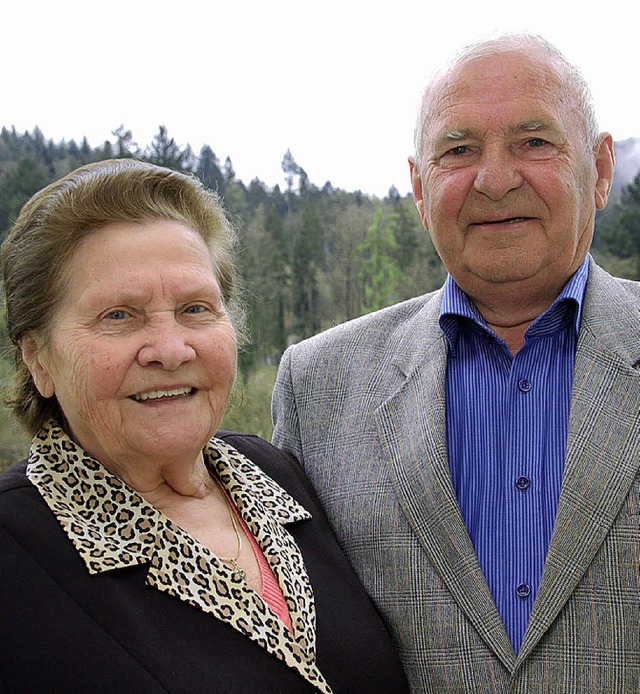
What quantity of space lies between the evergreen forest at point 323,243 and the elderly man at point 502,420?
5.22 meters

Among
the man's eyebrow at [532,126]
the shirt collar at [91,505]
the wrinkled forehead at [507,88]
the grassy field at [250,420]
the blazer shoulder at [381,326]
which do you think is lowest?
the grassy field at [250,420]

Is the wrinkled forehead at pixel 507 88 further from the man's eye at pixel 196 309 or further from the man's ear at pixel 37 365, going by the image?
the man's ear at pixel 37 365

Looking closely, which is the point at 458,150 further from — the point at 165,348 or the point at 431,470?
the point at 165,348

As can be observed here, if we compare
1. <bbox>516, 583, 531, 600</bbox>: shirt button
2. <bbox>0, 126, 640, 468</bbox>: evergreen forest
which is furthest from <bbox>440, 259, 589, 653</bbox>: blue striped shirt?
<bbox>0, 126, 640, 468</bbox>: evergreen forest

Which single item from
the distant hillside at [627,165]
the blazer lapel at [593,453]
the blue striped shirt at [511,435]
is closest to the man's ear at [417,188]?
the blue striped shirt at [511,435]

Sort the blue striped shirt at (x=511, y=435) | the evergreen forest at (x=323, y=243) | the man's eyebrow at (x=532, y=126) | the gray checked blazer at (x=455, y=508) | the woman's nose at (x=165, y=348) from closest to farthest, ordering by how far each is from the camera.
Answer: the woman's nose at (x=165, y=348) → the gray checked blazer at (x=455, y=508) → the blue striped shirt at (x=511, y=435) → the man's eyebrow at (x=532, y=126) → the evergreen forest at (x=323, y=243)

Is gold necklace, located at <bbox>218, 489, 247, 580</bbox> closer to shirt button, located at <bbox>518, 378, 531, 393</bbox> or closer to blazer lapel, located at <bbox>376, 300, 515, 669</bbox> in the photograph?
blazer lapel, located at <bbox>376, 300, 515, 669</bbox>

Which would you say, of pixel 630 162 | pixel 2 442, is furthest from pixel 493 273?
pixel 630 162

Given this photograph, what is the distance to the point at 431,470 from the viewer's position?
6.65ft

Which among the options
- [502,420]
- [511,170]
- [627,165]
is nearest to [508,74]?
[511,170]

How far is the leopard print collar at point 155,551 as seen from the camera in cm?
159

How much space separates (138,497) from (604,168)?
5.42 feet

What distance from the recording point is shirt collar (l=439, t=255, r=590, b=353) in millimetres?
2117

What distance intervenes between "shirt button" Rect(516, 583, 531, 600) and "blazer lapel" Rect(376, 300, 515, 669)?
77 mm
